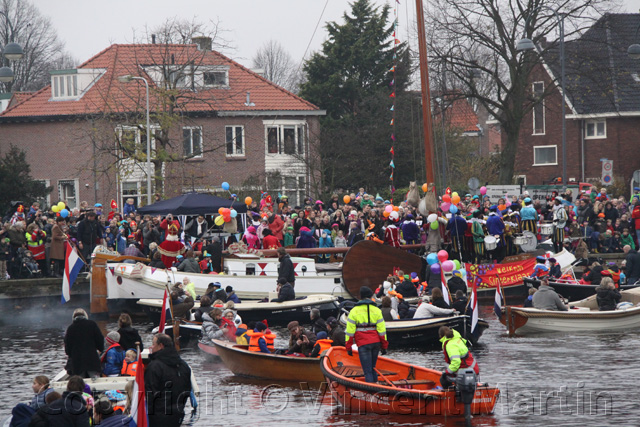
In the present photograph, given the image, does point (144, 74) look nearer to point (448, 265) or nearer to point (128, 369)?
point (448, 265)

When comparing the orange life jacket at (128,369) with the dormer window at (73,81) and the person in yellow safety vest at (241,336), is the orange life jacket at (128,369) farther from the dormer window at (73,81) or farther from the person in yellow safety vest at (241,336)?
the dormer window at (73,81)

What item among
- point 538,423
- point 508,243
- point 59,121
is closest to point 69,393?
point 538,423

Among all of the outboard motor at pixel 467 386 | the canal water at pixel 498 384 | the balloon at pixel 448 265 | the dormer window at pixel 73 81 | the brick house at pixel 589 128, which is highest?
the dormer window at pixel 73 81

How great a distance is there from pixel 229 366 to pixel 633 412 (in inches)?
323

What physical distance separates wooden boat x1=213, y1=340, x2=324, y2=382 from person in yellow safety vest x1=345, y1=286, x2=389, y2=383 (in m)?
2.00

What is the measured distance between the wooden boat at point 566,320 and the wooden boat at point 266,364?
7464 millimetres

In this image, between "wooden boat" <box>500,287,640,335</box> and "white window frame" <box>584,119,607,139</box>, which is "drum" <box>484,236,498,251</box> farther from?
"white window frame" <box>584,119,607,139</box>

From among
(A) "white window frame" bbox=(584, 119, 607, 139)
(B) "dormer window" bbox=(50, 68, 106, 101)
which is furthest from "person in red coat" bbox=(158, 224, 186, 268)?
(A) "white window frame" bbox=(584, 119, 607, 139)

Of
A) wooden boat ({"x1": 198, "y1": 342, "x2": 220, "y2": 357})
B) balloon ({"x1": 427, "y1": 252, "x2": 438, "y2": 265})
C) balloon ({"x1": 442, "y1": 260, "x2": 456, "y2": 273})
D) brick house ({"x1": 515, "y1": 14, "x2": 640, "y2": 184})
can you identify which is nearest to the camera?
wooden boat ({"x1": 198, "y1": 342, "x2": 220, "y2": 357})

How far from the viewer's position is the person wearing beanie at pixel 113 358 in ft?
53.9

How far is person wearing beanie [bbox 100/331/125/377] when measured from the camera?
53.9 feet

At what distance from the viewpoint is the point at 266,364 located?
62.0 feet

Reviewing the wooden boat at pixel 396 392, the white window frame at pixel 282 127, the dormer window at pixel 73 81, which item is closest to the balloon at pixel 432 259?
the wooden boat at pixel 396 392

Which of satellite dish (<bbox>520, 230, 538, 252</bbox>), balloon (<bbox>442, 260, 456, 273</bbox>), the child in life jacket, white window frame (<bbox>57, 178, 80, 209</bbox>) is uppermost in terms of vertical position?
white window frame (<bbox>57, 178, 80, 209</bbox>)
